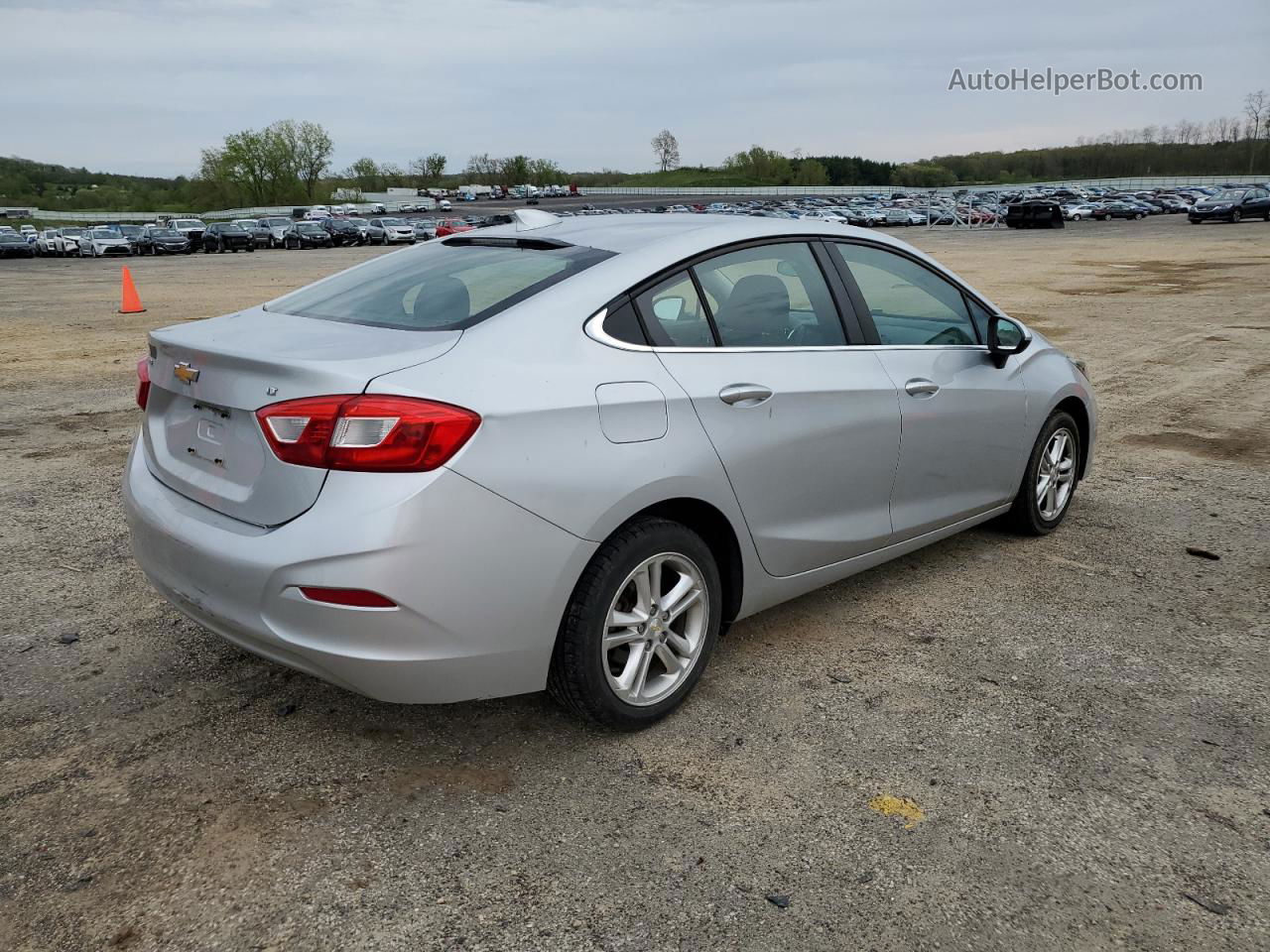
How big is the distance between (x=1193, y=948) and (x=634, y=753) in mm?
1558

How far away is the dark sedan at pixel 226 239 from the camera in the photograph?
160ft

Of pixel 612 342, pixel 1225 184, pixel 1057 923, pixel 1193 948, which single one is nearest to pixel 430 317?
pixel 612 342

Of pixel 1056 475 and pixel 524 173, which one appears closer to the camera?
pixel 1056 475

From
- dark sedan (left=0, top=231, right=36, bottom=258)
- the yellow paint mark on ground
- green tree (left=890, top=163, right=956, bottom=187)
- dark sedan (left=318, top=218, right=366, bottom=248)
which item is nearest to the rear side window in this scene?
the yellow paint mark on ground

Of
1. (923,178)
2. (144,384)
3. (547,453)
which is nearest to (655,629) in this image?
(547,453)

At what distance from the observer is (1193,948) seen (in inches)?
92.7

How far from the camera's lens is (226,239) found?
48.6m

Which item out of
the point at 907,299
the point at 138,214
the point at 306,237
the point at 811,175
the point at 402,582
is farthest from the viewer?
the point at 811,175

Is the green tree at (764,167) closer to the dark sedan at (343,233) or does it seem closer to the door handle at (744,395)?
the dark sedan at (343,233)

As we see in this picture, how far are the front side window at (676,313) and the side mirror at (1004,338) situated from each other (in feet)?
5.53

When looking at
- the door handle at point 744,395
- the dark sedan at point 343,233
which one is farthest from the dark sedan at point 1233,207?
the door handle at point 744,395

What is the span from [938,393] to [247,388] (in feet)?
8.81

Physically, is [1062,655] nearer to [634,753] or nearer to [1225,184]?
[634,753]

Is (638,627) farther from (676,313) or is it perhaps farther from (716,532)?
(676,313)
